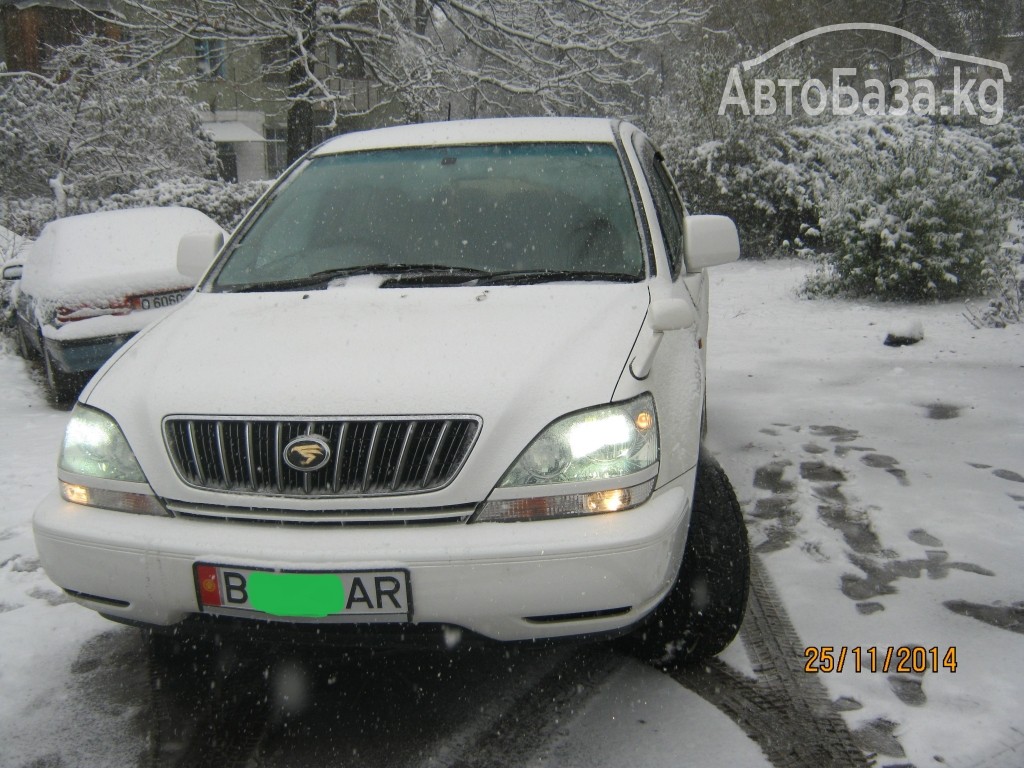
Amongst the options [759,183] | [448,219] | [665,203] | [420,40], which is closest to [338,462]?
[448,219]

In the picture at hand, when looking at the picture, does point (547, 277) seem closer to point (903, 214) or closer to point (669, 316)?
point (669, 316)

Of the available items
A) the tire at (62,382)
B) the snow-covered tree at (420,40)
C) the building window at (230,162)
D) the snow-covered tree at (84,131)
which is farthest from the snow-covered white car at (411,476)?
the building window at (230,162)

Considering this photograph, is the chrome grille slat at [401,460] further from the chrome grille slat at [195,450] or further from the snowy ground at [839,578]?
the snowy ground at [839,578]

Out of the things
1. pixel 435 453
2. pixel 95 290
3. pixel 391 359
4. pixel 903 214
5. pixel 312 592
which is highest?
pixel 391 359

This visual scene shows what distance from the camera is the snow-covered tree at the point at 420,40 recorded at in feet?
43.7

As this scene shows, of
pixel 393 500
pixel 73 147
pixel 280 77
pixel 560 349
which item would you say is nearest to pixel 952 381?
pixel 560 349

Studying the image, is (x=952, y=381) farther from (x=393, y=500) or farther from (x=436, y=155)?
(x=393, y=500)

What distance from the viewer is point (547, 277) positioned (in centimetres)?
291

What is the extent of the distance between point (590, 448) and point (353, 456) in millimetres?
565

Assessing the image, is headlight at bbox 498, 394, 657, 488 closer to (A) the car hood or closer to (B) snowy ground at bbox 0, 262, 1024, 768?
(A) the car hood

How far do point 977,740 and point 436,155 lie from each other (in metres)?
2.62

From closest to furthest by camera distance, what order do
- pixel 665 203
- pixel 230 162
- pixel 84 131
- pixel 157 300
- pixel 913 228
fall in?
pixel 665 203
pixel 157 300
pixel 913 228
pixel 84 131
pixel 230 162

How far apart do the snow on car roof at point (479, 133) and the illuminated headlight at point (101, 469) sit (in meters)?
1.72
